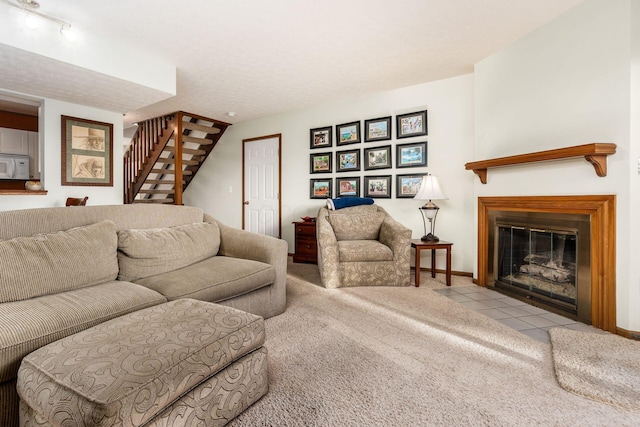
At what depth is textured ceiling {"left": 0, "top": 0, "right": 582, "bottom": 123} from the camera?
2.46m

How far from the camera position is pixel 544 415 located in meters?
1.34

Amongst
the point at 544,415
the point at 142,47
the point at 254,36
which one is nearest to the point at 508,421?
the point at 544,415

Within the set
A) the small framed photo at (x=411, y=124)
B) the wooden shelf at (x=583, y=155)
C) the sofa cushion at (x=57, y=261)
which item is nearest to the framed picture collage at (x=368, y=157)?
the small framed photo at (x=411, y=124)

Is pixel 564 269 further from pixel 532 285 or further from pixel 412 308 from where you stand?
pixel 412 308

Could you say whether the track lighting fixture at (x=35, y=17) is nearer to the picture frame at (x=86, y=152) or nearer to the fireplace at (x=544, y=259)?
the picture frame at (x=86, y=152)

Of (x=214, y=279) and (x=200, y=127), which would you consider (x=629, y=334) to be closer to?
(x=214, y=279)

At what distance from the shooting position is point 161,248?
2.17 meters

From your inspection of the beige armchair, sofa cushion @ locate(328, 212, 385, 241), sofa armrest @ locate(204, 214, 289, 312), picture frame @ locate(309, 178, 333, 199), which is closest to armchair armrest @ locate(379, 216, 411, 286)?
the beige armchair

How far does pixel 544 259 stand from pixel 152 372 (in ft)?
10.1

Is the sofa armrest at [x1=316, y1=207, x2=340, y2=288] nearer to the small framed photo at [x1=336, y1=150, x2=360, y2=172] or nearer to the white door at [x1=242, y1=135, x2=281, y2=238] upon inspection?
the small framed photo at [x1=336, y1=150, x2=360, y2=172]

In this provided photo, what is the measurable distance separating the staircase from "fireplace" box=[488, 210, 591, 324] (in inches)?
182

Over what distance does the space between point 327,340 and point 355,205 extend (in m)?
2.37

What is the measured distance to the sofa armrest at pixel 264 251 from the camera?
2492mm

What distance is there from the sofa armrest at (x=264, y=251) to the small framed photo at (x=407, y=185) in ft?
7.31
